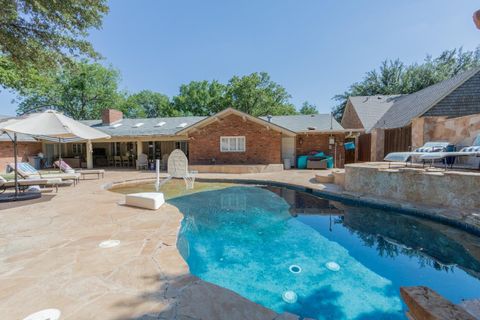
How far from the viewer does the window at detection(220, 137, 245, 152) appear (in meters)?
15.1

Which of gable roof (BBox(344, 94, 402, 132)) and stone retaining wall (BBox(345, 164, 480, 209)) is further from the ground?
gable roof (BBox(344, 94, 402, 132))

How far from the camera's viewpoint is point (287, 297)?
3186 millimetres

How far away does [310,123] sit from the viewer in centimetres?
1691

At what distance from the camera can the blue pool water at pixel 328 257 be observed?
321 centimetres

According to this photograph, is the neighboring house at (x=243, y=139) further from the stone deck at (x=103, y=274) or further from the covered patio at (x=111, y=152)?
the stone deck at (x=103, y=274)

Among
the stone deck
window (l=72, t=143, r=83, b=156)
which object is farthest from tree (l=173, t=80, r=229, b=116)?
the stone deck

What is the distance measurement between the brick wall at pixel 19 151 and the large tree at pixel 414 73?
1370 inches

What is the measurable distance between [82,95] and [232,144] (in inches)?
1038

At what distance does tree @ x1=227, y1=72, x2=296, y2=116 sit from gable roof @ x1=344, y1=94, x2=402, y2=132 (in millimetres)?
11954

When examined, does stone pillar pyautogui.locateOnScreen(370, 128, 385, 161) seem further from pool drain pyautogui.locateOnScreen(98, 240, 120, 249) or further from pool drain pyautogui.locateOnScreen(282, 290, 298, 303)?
pool drain pyautogui.locateOnScreen(98, 240, 120, 249)

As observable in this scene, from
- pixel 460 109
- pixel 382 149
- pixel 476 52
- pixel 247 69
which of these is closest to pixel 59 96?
pixel 247 69

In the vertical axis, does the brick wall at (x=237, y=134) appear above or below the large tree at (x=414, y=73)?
below

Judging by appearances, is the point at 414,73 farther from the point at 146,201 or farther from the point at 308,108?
the point at 146,201

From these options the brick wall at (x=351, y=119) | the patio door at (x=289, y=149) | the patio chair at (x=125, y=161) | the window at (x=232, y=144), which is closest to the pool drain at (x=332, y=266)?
the window at (x=232, y=144)
